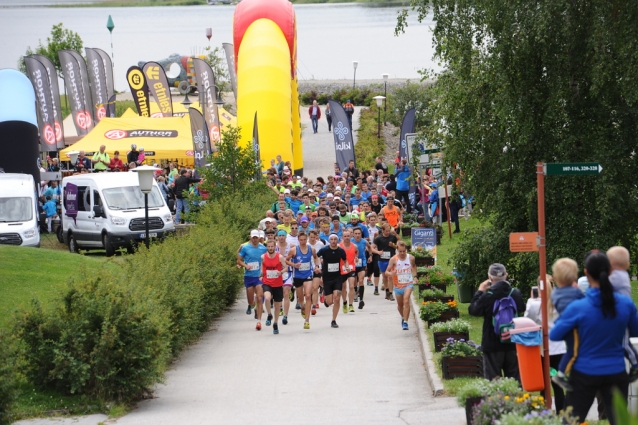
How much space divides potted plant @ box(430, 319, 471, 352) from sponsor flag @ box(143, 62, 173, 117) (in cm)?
3243

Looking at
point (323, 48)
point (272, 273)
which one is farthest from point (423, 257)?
point (323, 48)

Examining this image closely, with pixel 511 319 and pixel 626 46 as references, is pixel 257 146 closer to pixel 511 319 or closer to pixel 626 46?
pixel 626 46

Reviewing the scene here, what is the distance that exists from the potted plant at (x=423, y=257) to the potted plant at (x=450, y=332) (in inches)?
333

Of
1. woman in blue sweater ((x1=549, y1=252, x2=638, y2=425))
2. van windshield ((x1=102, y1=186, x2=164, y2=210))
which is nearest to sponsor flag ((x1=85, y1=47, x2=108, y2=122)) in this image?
van windshield ((x1=102, y1=186, x2=164, y2=210))

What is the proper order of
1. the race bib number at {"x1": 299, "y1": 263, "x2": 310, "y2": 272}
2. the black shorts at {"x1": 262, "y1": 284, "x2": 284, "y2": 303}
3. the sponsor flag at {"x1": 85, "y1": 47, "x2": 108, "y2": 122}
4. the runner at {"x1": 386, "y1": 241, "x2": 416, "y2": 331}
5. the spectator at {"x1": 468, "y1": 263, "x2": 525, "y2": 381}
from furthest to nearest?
the sponsor flag at {"x1": 85, "y1": 47, "x2": 108, "y2": 122} < the race bib number at {"x1": 299, "y1": 263, "x2": 310, "y2": 272} < the black shorts at {"x1": 262, "y1": 284, "x2": 284, "y2": 303} < the runner at {"x1": 386, "y1": 241, "x2": 416, "y2": 331} < the spectator at {"x1": 468, "y1": 263, "x2": 525, "y2": 381}

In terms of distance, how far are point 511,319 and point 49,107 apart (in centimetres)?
3161

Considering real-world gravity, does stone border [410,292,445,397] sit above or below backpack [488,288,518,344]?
below

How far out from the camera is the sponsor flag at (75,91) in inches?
1678

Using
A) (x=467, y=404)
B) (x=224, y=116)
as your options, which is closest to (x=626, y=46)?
(x=467, y=404)

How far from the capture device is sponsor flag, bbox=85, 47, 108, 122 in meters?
43.8

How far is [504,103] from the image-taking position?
15672 mm

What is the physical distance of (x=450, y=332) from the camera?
46.0 feet

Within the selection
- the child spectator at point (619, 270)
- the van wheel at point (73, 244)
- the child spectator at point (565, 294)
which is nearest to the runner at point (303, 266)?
the child spectator at point (619, 270)

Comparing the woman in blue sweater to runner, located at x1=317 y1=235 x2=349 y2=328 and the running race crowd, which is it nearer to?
the running race crowd
